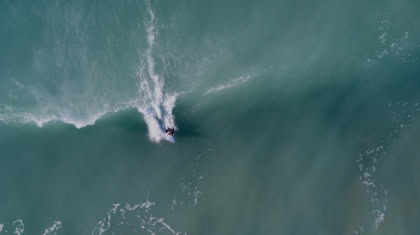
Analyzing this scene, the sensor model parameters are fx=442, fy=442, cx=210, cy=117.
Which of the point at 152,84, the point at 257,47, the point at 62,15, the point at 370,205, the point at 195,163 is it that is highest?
the point at 62,15

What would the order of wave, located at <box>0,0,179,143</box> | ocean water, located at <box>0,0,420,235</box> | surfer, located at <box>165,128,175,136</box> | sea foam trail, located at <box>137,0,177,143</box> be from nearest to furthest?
ocean water, located at <box>0,0,420,235</box>
surfer, located at <box>165,128,175,136</box>
sea foam trail, located at <box>137,0,177,143</box>
wave, located at <box>0,0,179,143</box>

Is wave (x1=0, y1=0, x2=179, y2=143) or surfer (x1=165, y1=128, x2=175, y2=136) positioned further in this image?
wave (x1=0, y1=0, x2=179, y2=143)

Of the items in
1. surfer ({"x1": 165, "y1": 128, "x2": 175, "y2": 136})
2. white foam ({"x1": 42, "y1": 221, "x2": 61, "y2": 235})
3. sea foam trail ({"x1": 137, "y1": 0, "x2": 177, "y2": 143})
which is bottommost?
white foam ({"x1": 42, "y1": 221, "x2": 61, "y2": 235})

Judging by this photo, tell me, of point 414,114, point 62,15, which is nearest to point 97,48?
point 62,15

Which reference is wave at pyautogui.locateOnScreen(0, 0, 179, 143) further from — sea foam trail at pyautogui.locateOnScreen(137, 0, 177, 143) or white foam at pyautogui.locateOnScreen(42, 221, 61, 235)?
white foam at pyautogui.locateOnScreen(42, 221, 61, 235)

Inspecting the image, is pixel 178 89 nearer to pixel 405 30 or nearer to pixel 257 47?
pixel 257 47

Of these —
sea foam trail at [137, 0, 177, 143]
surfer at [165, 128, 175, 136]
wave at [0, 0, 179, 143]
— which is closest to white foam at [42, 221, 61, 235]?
wave at [0, 0, 179, 143]
